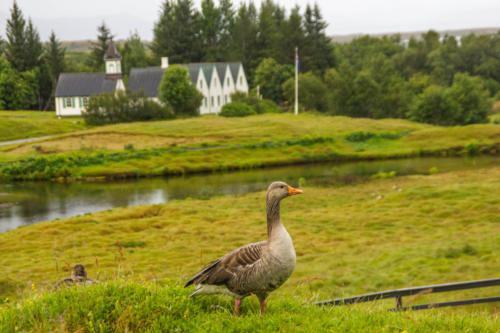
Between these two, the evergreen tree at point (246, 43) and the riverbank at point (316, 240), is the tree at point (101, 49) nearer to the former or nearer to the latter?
the evergreen tree at point (246, 43)

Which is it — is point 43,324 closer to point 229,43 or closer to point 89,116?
point 89,116

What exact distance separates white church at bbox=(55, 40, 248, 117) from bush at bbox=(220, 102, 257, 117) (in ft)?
25.4

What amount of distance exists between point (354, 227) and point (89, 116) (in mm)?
69757

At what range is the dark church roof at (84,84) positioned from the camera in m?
105

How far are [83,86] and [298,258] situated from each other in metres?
94.9

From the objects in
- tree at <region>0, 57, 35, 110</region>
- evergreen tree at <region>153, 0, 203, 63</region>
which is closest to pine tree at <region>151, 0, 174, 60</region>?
evergreen tree at <region>153, 0, 203, 63</region>

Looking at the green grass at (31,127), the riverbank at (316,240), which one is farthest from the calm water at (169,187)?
the green grass at (31,127)

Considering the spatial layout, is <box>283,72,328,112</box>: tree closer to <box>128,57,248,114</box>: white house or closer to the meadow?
<box>128,57,248,114</box>: white house

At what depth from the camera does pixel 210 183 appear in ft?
173

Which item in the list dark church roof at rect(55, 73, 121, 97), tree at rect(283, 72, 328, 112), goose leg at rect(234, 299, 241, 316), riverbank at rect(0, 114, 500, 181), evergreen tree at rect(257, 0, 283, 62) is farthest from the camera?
evergreen tree at rect(257, 0, 283, 62)

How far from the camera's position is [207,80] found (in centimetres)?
11244

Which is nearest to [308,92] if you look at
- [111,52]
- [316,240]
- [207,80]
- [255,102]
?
[255,102]

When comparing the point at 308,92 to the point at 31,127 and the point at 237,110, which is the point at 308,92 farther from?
the point at 31,127

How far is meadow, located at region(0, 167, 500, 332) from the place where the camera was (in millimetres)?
7820
